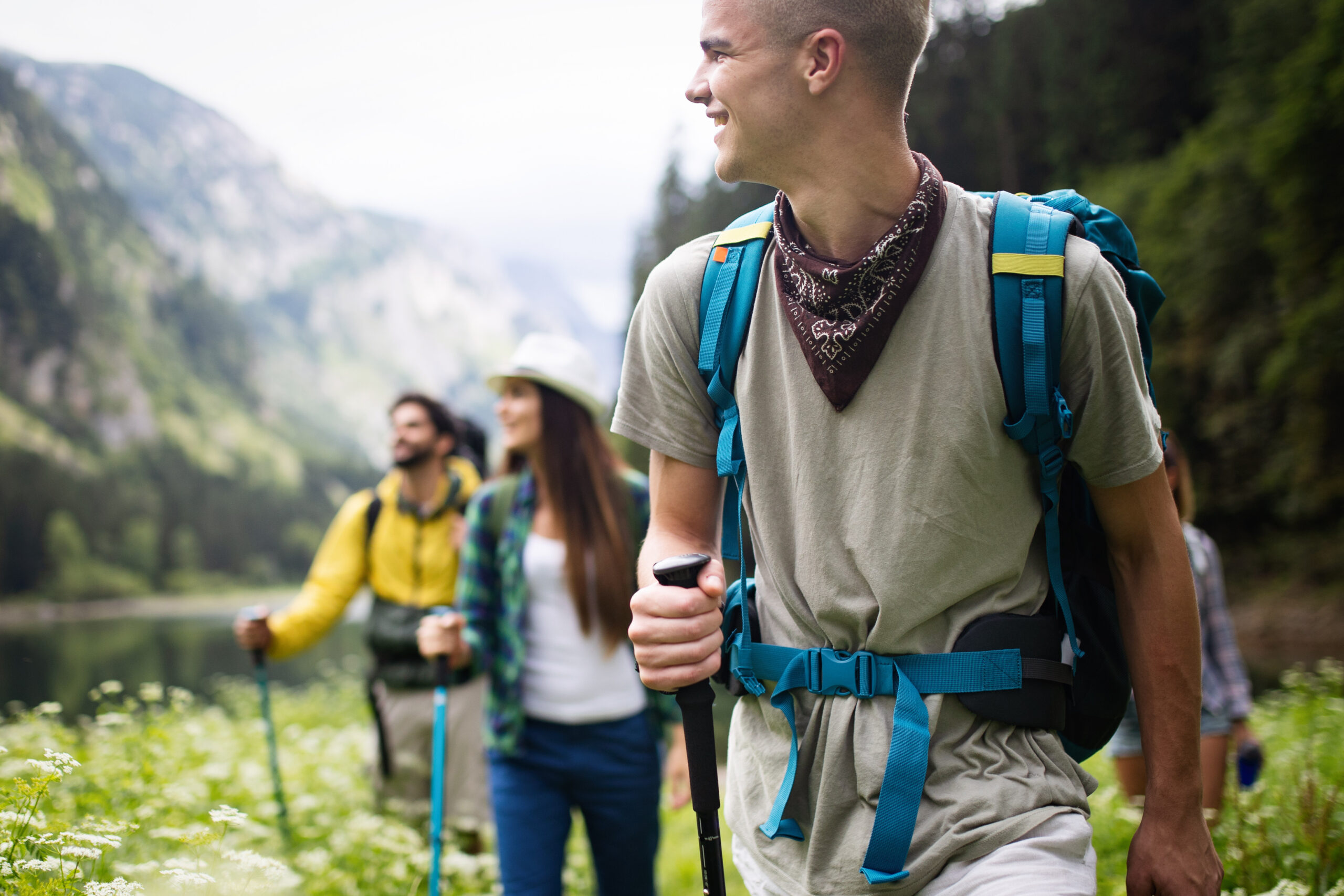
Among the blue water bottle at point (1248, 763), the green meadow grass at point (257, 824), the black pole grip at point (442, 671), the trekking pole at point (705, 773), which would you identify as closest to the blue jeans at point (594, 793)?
the black pole grip at point (442, 671)

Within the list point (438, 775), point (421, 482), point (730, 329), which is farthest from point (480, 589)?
point (730, 329)

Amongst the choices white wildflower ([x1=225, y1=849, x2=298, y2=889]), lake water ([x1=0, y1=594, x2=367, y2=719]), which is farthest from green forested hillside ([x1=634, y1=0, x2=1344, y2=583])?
lake water ([x1=0, y1=594, x2=367, y2=719])

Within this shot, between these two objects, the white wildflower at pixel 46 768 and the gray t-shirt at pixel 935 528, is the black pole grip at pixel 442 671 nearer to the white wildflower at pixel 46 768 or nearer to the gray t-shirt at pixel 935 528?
the white wildflower at pixel 46 768

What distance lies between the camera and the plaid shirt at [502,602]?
3754 millimetres

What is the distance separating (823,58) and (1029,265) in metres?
0.51

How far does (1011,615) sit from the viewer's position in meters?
1.63

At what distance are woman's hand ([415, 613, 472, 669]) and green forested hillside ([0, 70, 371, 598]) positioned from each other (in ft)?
213

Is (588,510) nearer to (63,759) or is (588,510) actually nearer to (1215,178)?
(63,759)

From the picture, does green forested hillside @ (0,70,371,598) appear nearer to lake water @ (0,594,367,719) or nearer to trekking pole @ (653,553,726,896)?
lake water @ (0,594,367,719)

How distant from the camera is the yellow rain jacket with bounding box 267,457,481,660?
571cm

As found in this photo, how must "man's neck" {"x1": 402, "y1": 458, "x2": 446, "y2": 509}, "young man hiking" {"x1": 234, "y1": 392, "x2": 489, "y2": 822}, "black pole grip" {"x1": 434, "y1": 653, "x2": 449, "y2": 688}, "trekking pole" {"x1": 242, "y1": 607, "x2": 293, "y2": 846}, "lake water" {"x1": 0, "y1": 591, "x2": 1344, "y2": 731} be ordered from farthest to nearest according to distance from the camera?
"lake water" {"x1": 0, "y1": 591, "x2": 1344, "y2": 731}, "man's neck" {"x1": 402, "y1": 458, "x2": 446, "y2": 509}, "young man hiking" {"x1": 234, "y1": 392, "x2": 489, "y2": 822}, "trekking pole" {"x1": 242, "y1": 607, "x2": 293, "y2": 846}, "black pole grip" {"x1": 434, "y1": 653, "x2": 449, "y2": 688}

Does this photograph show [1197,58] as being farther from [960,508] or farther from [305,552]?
[305,552]

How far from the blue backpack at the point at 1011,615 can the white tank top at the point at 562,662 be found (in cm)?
203

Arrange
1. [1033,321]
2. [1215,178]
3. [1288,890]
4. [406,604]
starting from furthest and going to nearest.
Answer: [1215,178] < [406,604] < [1288,890] < [1033,321]
